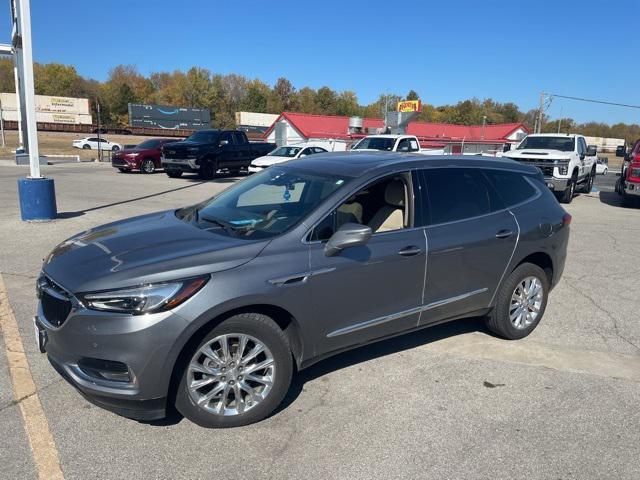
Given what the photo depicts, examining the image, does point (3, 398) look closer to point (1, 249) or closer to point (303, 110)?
point (1, 249)

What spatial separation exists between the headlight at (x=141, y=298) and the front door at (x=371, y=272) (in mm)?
825

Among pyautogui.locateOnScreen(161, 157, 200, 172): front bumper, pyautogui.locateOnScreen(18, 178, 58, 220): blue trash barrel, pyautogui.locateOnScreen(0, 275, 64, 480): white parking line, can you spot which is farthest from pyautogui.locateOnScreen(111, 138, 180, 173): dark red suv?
pyautogui.locateOnScreen(0, 275, 64, 480): white parking line

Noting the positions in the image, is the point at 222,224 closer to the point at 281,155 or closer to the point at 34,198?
the point at 34,198

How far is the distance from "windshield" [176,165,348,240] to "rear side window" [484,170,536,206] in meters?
1.62

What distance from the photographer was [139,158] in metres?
21.9

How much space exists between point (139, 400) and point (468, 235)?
8.81ft

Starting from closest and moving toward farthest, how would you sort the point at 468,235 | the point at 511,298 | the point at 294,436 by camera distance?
the point at 294,436, the point at 468,235, the point at 511,298

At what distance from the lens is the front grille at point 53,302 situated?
2.94 meters

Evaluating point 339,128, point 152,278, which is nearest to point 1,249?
point 152,278

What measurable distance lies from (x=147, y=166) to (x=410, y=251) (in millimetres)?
20727

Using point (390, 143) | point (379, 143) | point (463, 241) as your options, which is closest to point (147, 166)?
point (379, 143)

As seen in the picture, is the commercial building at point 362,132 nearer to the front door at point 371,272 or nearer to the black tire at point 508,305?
the black tire at point 508,305

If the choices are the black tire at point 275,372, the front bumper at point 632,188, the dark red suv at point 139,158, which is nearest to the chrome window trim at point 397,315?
the black tire at point 275,372

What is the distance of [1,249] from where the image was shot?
7500 millimetres
